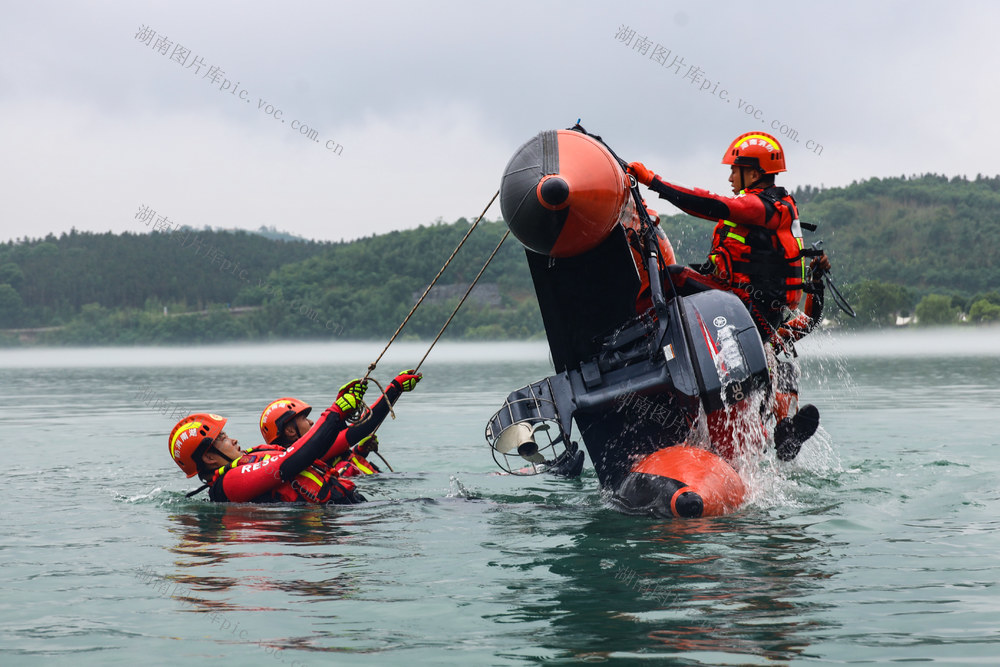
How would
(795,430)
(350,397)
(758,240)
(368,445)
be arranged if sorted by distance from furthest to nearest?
1. (368,445)
2. (795,430)
3. (758,240)
4. (350,397)

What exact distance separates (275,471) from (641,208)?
12.3 feet

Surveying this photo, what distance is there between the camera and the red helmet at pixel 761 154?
29.2ft

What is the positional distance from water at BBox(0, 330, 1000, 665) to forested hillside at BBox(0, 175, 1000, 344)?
85.9 m

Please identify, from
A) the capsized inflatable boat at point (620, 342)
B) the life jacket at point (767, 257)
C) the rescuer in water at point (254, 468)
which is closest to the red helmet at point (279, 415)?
the rescuer in water at point (254, 468)

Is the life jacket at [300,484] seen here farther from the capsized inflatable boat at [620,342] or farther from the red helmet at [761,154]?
the red helmet at [761,154]

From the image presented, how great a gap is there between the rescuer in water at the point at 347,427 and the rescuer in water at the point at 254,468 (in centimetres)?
21

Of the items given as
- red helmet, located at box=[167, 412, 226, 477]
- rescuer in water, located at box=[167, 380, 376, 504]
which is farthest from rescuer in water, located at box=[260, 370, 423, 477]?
red helmet, located at box=[167, 412, 226, 477]

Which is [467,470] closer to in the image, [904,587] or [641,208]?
[641,208]

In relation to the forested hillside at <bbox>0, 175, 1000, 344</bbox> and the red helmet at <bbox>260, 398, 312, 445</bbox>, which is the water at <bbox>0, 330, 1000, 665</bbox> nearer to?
the red helmet at <bbox>260, 398, 312, 445</bbox>

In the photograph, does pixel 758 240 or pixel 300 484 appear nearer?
pixel 758 240

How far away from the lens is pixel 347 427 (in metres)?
9.71

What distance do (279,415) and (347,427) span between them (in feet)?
3.90

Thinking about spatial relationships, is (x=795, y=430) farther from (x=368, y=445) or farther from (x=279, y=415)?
(x=279, y=415)

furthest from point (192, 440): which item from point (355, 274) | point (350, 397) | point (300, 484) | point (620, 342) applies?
point (355, 274)
